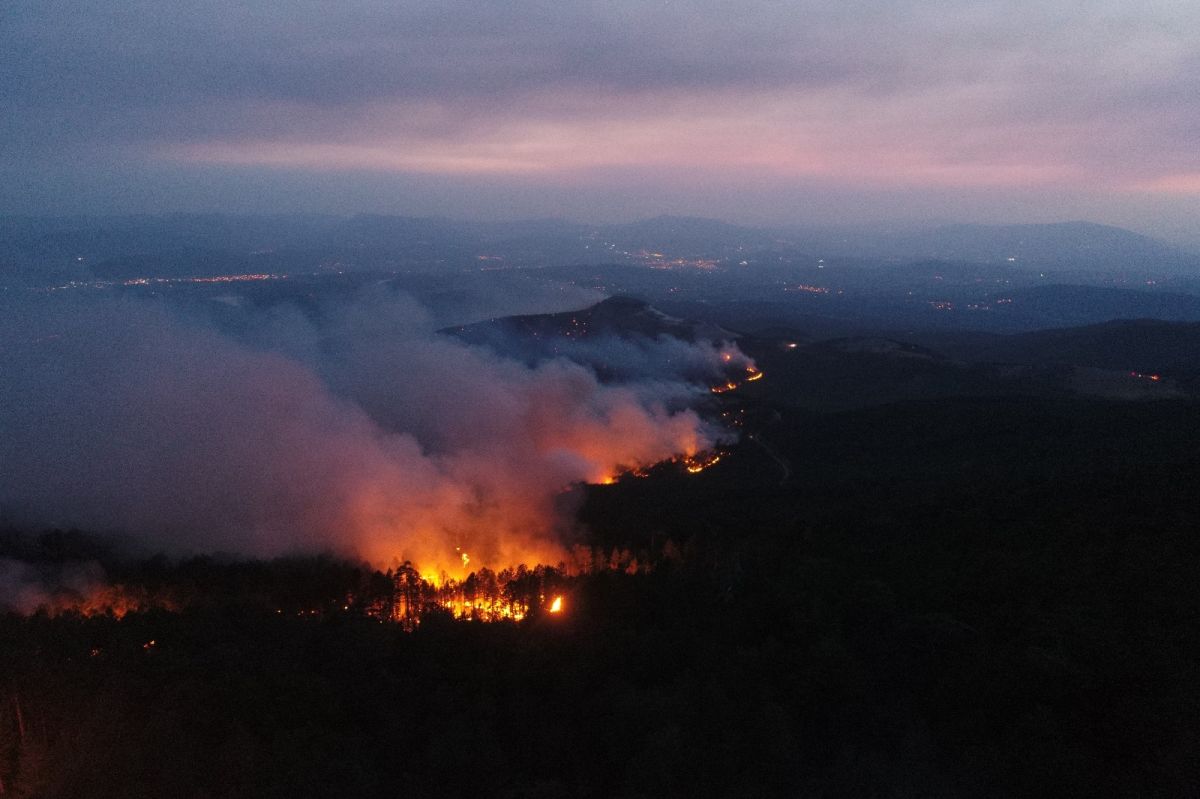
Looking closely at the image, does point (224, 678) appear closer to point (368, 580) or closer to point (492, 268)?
point (368, 580)

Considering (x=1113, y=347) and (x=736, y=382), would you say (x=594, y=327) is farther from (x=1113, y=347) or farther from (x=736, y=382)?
(x=1113, y=347)

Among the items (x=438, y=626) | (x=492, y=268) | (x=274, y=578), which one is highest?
(x=492, y=268)

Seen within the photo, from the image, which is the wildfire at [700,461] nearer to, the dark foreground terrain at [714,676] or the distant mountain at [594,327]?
the dark foreground terrain at [714,676]

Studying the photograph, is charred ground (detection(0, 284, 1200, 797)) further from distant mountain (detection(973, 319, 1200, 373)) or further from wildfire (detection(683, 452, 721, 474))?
distant mountain (detection(973, 319, 1200, 373))

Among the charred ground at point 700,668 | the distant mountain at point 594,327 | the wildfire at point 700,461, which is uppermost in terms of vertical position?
the distant mountain at point 594,327

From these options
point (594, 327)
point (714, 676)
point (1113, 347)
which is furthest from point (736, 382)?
point (714, 676)

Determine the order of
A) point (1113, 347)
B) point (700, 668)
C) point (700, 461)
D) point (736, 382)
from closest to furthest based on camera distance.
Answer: point (700, 668), point (700, 461), point (736, 382), point (1113, 347)

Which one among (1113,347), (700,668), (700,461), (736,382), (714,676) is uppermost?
(1113,347)

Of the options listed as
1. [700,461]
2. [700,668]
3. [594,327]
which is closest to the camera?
[700,668]

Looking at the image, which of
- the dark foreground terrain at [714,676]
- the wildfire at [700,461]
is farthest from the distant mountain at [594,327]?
the dark foreground terrain at [714,676]

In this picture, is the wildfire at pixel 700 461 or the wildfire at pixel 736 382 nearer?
the wildfire at pixel 700 461

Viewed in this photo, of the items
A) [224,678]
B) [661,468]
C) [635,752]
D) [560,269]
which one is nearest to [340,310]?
[661,468]
